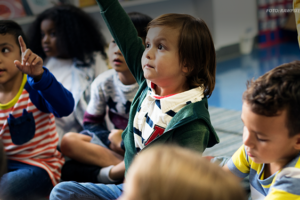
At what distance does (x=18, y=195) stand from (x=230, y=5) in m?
3.46

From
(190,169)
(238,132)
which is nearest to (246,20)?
(238,132)

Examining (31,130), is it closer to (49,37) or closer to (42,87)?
(42,87)

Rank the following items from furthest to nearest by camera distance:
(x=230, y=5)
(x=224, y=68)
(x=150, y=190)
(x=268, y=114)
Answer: (x=230, y=5), (x=224, y=68), (x=268, y=114), (x=150, y=190)

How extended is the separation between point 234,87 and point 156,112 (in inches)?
76.5

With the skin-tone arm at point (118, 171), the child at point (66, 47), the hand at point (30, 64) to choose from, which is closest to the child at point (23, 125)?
the hand at point (30, 64)

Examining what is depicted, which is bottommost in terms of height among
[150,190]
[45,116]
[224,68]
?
[224,68]

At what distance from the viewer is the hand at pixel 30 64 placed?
980mm

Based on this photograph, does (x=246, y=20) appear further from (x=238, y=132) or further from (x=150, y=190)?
(x=150, y=190)

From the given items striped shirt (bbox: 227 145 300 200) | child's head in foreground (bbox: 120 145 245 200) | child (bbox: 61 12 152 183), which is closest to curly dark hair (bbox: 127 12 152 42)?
child (bbox: 61 12 152 183)

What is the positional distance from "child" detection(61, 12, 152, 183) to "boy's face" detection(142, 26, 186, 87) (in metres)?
0.43

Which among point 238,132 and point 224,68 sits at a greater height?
point 238,132

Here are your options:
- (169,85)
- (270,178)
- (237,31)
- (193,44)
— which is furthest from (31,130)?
(237,31)

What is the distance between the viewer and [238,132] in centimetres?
172

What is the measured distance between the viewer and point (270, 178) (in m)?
0.73
